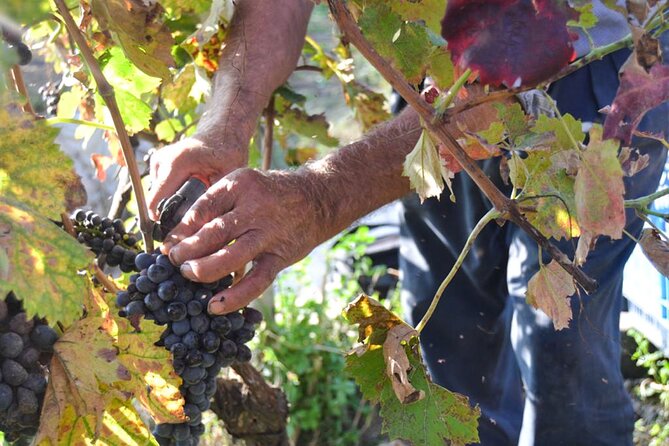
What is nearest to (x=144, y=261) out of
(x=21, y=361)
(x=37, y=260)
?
(x=21, y=361)

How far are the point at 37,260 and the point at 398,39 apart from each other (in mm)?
459

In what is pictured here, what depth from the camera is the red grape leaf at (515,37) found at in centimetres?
70

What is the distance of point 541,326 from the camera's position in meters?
1.76

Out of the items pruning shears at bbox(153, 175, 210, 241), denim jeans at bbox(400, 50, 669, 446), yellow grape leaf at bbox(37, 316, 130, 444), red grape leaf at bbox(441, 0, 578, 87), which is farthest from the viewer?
denim jeans at bbox(400, 50, 669, 446)

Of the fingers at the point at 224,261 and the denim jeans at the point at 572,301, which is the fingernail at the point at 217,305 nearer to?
the fingers at the point at 224,261

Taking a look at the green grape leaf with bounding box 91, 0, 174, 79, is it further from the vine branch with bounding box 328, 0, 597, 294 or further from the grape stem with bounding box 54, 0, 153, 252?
the vine branch with bounding box 328, 0, 597, 294

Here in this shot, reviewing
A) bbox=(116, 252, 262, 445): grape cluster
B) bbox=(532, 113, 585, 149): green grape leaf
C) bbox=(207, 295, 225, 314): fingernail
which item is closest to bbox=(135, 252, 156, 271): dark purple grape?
bbox=(116, 252, 262, 445): grape cluster

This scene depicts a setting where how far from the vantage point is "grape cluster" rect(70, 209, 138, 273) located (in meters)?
1.32

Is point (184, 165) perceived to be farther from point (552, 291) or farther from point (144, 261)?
point (552, 291)

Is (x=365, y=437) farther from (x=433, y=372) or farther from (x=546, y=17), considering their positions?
(x=546, y=17)

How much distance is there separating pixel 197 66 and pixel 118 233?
0.43 metres

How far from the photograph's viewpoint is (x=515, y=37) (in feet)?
2.33

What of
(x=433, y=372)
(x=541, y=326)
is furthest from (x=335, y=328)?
(x=541, y=326)

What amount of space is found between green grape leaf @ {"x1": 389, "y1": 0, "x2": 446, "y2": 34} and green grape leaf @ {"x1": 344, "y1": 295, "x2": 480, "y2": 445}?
0.35m
